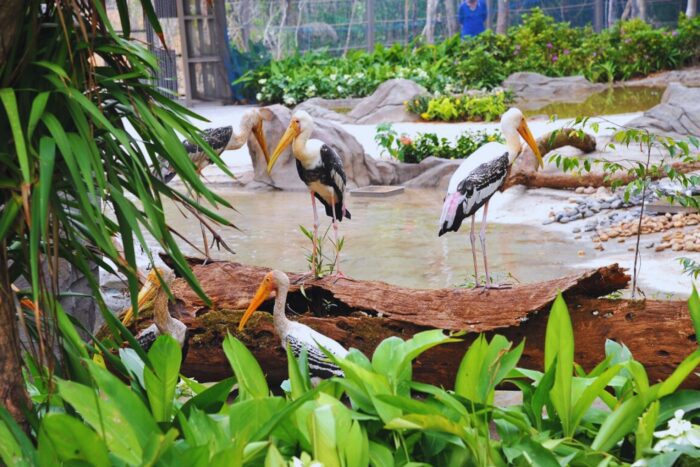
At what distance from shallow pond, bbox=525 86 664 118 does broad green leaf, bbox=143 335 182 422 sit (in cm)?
1321

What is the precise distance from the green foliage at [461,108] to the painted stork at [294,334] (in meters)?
11.3

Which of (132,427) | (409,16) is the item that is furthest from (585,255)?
(409,16)

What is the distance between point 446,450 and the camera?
263 cm

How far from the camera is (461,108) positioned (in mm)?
15398

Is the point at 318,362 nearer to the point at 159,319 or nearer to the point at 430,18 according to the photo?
the point at 159,319

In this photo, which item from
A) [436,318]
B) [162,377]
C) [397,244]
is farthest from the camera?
[397,244]

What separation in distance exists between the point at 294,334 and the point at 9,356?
1622 millimetres

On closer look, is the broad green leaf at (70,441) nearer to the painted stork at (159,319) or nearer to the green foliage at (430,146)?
the painted stork at (159,319)

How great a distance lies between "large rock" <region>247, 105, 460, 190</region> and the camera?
11531 mm

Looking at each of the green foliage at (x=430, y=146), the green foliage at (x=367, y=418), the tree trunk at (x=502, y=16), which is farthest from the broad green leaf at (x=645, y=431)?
the tree trunk at (x=502, y=16)

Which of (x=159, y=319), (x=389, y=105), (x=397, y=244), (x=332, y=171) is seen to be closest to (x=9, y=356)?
(x=159, y=319)

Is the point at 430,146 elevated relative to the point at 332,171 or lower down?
lower down

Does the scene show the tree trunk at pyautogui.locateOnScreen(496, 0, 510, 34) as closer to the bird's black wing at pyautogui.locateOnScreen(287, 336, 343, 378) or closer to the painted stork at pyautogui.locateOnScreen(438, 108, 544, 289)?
the painted stork at pyautogui.locateOnScreen(438, 108, 544, 289)

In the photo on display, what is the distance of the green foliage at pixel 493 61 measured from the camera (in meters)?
18.7
